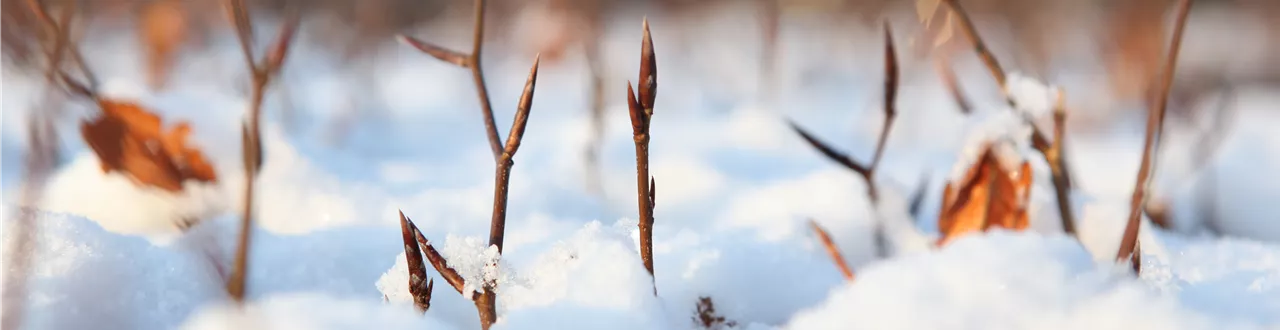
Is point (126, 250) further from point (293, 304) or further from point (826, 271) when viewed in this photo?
point (826, 271)

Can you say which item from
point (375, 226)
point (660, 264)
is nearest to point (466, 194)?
point (375, 226)

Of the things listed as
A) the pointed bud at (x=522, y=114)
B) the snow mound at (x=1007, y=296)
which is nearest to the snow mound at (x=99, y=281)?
the pointed bud at (x=522, y=114)

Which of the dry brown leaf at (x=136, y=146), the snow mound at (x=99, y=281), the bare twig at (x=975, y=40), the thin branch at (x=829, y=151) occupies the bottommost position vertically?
the dry brown leaf at (x=136, y=146)

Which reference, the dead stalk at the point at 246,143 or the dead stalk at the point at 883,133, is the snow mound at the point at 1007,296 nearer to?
the dead stalk at the point at 883,133

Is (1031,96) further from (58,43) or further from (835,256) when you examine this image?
(58,43)

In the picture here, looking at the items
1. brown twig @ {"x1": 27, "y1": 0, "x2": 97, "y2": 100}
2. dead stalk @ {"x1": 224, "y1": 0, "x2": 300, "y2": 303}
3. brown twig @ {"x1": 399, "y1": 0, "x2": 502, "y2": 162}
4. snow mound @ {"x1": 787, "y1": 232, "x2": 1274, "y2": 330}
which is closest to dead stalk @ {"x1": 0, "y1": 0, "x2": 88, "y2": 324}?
brown twig @ {"x1": 27, "y1": 0, "x2": 97, "y2": 100}
